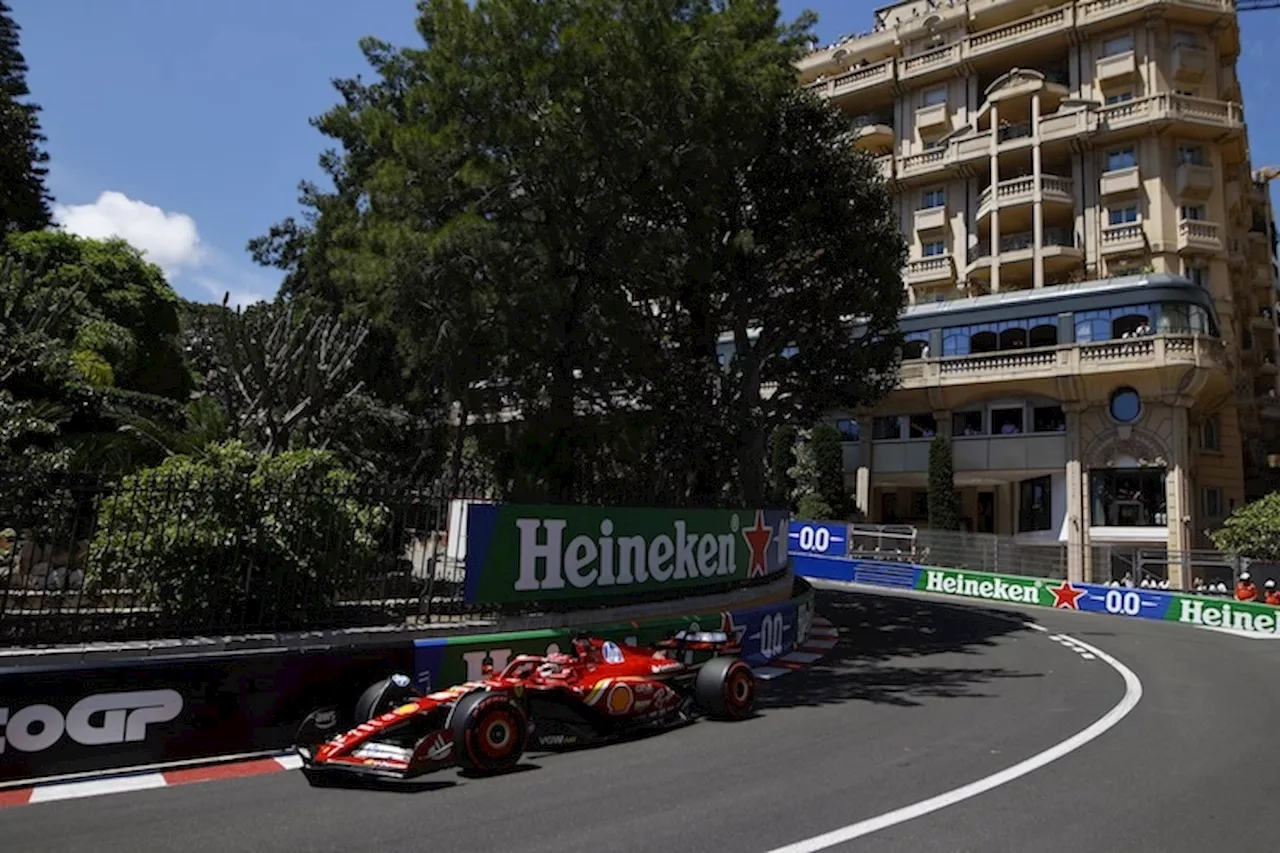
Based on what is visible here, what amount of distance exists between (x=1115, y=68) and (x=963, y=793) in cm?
4547

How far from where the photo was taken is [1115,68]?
4212 cm

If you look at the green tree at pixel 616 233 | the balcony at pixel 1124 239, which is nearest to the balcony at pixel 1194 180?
the balcony at pixel 1124 239

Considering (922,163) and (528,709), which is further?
(922,163)

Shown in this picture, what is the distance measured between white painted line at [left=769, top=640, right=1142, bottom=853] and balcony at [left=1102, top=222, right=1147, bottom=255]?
35279mm

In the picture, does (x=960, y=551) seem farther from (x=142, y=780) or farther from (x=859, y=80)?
(x=142, y=780)

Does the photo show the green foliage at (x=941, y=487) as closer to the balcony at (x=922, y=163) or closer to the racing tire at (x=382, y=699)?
the balcony at (x=922, y=163)

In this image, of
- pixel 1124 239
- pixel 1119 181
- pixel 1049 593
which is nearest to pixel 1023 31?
pixel 1119 181

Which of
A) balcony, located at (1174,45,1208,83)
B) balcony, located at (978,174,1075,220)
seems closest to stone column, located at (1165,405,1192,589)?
balcony, located at (978,174,1075,220)

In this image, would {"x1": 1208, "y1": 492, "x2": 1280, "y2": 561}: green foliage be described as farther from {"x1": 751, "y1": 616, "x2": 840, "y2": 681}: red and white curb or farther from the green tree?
{"x1": 751, "y1": 616, "x2": 840, "y2": 681}: red and white curb

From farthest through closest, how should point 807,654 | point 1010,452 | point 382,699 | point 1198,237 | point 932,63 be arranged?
point 932,63 → point 1198,237 → point 1010,452 → point 807,654 → point 382,699

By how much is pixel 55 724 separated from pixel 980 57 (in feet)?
162

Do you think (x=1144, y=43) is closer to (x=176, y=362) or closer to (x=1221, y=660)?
(x=1221, y=660)

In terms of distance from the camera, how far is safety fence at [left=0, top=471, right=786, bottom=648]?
823cm

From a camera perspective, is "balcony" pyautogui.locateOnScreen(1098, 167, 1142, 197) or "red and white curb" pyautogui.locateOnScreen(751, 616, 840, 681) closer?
"red and white curb" pyautogui.locateOnScreen(751, 616, 840, 681)
